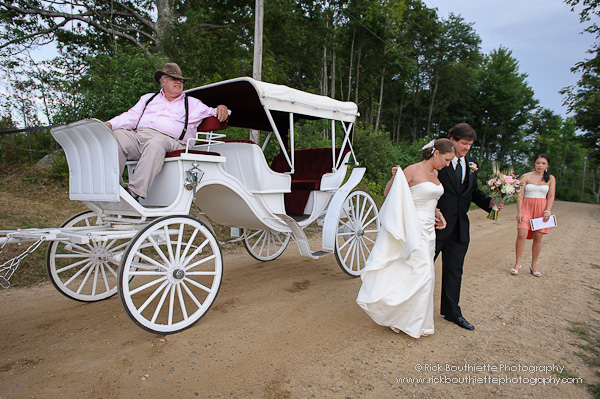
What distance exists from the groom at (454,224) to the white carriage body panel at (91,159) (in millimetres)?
3191

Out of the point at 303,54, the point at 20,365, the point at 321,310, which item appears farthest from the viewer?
the point at 303,54

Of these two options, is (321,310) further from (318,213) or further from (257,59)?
(257,59)

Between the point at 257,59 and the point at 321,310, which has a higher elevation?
the point at 257,59

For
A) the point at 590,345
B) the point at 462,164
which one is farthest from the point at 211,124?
the point at 590,345

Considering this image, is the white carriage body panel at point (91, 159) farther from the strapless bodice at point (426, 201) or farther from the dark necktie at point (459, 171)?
the dark necktie at point (459, 171)

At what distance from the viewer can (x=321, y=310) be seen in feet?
13.2

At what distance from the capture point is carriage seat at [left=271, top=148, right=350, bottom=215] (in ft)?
17.4

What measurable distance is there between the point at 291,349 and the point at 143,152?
2.17 m

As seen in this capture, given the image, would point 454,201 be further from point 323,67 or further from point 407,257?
point 323,67

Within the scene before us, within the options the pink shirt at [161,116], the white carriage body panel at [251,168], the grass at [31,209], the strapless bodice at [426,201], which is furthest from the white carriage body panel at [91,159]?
the strapless bodice at [426,201]

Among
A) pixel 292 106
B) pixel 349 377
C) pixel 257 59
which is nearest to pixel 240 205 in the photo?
pixel 292 106

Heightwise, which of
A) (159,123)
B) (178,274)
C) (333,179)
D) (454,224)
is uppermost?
(159,123)

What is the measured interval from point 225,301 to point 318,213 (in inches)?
74.2

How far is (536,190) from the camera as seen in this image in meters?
5.97
